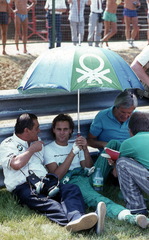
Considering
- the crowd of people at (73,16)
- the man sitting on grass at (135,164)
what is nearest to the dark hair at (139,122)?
the man sitting on grass at (135,164)

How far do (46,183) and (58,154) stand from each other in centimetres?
48

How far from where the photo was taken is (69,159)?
419 centimetres

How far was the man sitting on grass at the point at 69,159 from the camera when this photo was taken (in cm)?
409

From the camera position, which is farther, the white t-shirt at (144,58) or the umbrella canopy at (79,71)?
the white t-shirt at (144,58)

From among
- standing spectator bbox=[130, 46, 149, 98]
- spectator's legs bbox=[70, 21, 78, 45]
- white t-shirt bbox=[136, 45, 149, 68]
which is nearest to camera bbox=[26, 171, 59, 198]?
standing spectator bbox=[130, 46, 149, 98]

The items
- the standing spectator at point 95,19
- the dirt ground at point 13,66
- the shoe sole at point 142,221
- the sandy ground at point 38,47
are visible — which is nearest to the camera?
the shoe sole at point 142,221

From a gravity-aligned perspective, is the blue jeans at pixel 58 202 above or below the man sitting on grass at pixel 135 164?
below

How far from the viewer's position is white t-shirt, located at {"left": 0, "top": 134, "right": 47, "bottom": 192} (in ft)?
13.1

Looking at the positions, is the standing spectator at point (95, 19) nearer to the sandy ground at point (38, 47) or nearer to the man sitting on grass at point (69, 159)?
the sandy ground at point (38, 47)

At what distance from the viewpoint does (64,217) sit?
11.7 feet

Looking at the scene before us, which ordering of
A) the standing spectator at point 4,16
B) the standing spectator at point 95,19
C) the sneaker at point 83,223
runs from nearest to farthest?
the sneaker at point 83,223 < the standing spectator at point 4,16 < the standing spectator at point 95,19

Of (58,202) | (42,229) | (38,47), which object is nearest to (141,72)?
(58,202)

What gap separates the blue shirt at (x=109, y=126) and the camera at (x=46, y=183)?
3.14 feet

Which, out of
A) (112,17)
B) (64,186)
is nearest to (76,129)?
(64,186)
